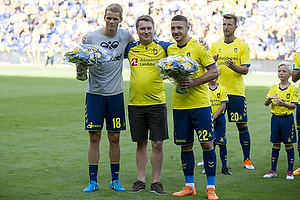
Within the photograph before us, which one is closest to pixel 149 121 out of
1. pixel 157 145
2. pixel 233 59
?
pixel 157 145

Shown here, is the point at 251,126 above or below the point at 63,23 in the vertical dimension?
below

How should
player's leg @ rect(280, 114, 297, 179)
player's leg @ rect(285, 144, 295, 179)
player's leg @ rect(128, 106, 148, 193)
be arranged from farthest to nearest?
player's leg @ rect(280, 114, 297, 179) → player's leg @ rect(285, 144, 295, 179) → player's leg @ rect(128, 106, 148, 193)

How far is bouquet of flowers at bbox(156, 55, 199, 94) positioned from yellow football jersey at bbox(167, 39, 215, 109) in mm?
185

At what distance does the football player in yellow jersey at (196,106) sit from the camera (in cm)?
502

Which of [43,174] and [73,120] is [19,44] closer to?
[73,120]

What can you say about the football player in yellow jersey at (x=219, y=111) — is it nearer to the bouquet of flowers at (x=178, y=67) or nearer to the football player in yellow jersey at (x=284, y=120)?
the football player in yellow jersey at (x=284, y=120)

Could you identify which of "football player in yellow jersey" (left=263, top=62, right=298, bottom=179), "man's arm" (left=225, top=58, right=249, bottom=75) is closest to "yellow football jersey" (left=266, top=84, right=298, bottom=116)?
"football player in yellow jersey" (left=263, top=62, right=298, bottom=179)

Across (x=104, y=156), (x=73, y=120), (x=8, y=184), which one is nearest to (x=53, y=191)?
(x=8, y=184)

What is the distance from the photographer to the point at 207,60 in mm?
5070

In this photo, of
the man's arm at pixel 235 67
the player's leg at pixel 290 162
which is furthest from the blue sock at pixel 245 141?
the man's arm at pixel 235 67

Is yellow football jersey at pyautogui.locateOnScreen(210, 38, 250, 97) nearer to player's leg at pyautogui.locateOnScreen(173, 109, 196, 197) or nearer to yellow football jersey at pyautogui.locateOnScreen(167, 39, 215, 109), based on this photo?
yellow football jersey at pyautogui.locateOnScreen(167, 39, 215, 109)

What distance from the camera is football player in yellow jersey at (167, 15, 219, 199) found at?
16.5ft

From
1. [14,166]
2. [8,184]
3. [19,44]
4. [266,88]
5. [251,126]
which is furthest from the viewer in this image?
[19,44]

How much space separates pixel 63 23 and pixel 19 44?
149 inches
